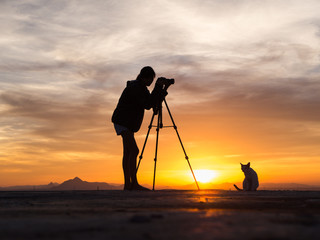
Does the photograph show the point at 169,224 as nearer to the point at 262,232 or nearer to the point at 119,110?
the point at 262,232

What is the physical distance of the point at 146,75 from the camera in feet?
30.0

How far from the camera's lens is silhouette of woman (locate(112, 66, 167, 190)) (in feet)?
29.4

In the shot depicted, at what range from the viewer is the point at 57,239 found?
2068mm

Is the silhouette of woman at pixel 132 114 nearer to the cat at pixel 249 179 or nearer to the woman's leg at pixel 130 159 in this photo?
the woman's leg at pixel 130 159

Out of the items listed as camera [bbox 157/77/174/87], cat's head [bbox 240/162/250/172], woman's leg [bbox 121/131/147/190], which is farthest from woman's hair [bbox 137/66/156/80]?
cat's head [bbox 240/162/250/172]

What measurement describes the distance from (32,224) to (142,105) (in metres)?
6.56

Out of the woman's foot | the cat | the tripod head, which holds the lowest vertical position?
the woman's foot

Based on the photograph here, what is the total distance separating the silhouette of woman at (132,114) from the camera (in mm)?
8969

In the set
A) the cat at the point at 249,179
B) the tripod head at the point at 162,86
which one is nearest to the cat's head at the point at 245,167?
the cat at the point at 249,179

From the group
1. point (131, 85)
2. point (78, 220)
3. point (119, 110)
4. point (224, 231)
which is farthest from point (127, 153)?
point (224, 231)

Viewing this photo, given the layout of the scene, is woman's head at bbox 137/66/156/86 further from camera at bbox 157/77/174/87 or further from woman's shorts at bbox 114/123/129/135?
woman's shorts at bbox 114/123/129/135

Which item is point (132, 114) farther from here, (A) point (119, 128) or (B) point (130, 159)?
(B) point (130, 159)

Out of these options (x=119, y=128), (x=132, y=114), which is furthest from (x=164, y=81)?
(x=119, y=128)

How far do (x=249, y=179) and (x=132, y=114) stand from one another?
18.4 ft
